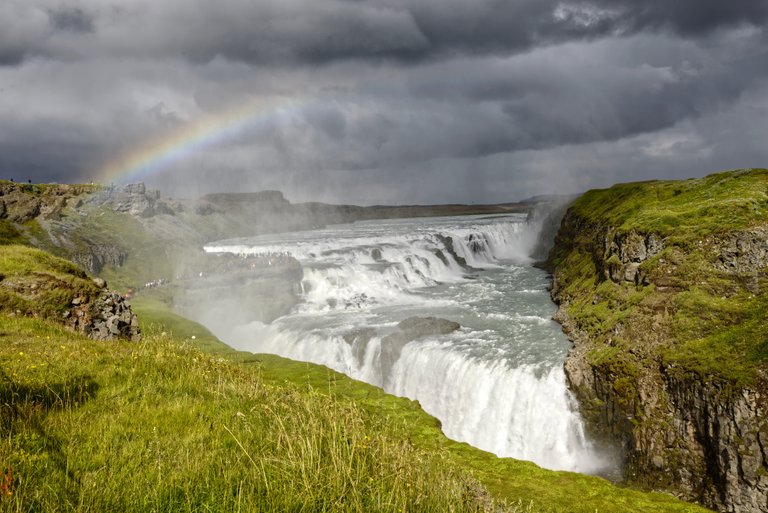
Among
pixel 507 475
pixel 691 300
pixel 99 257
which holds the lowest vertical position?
pixel 507 475

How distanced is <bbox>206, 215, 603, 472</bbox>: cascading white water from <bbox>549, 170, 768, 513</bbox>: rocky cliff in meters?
1.80

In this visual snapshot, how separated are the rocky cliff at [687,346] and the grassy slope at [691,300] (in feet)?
0.22

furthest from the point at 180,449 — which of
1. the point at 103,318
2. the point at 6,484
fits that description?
the point at 103,318

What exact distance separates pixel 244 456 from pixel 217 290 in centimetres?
4370

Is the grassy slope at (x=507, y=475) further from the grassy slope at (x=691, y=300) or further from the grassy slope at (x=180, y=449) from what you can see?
the grassy slope at (x=691, y=300)

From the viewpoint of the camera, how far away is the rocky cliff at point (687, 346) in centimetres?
1661

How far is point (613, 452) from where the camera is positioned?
20.1m

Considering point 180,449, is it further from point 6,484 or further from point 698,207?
point 698,207

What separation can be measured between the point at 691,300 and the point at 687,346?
3261 mm

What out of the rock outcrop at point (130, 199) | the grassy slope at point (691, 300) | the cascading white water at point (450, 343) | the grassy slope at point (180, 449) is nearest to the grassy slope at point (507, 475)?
the grassy slope at point (180, 449)

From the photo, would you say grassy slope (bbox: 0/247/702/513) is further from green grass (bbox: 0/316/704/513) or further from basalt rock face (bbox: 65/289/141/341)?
basalt rock face (bbox: 65/289/141/341)

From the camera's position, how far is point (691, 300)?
22047 mm

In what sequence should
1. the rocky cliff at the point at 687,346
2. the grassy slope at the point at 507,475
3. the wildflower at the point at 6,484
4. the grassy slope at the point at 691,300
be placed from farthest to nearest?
the grassy slope at the point at 691,300
the rocky cliff at the point at 687,346
the grassy slope at the point at 507,475
the wildflower at the point at 6,484

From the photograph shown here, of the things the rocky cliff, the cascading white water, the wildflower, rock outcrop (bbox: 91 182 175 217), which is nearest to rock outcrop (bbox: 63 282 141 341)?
the wildflower
